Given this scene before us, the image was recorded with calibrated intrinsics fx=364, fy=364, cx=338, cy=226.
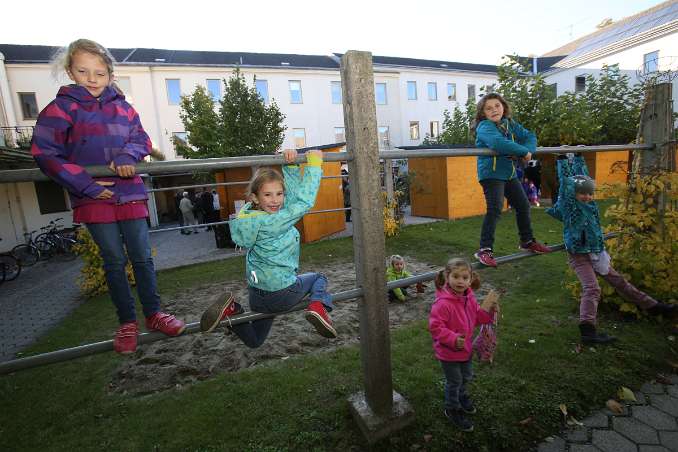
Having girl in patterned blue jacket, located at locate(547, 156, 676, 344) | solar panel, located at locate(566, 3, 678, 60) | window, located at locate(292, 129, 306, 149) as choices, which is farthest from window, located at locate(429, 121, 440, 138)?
girl in patterned blue jacket, located at locate(547, 156, 676, 344)

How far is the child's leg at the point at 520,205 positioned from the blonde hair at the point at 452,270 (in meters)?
1.00

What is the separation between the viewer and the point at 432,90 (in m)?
32.9

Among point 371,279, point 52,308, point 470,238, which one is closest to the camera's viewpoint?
point 371,279

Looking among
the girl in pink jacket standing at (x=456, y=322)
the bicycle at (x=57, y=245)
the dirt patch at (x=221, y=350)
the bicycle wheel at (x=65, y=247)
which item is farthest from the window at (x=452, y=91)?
the girl in pink jacket standing at (x=456, y=322)

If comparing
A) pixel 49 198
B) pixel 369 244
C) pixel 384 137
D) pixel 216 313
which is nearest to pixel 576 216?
pixel 369 244

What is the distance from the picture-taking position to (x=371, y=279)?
217 centimetres

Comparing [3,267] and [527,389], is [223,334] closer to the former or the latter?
[527,389]

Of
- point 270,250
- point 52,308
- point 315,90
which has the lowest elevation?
point 52,308

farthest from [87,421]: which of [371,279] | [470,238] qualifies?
[470,238]

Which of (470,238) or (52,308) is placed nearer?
(52,308)

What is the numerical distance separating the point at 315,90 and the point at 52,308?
24.6m

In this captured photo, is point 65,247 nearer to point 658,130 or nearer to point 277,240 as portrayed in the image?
point 277,240

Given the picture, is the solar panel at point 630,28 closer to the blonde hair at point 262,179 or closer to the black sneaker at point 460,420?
the black sneaker at point 460,420

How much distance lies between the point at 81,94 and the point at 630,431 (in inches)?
152
